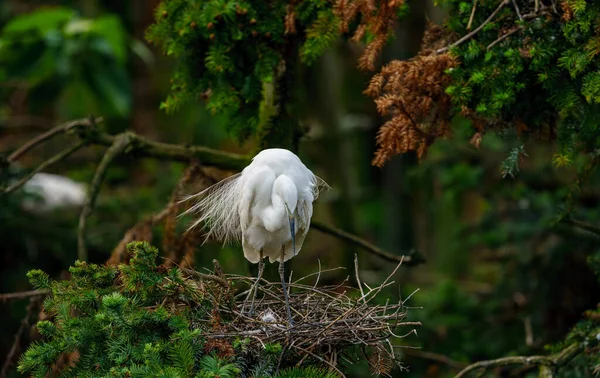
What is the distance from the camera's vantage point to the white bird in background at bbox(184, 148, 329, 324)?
353cm

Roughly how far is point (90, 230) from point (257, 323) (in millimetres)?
3438

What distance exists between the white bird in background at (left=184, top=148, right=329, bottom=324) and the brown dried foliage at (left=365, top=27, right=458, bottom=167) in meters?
0.36

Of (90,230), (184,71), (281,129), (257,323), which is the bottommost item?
(90,230)

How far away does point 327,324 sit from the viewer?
333 centimetres

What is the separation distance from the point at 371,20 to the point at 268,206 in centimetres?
96

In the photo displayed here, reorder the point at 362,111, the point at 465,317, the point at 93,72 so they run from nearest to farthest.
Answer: the point at 93,72 → the point at 465,317 → the point at 362,111

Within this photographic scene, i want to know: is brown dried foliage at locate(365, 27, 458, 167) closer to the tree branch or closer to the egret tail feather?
the egret tail feather

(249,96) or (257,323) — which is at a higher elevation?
(249,96)

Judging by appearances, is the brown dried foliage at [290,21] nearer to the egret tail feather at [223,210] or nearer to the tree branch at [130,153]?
A: the egret tail feather at [223,210]

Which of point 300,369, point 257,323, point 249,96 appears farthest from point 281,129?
point 300,369

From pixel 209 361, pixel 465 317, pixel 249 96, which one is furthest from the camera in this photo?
pixel 465 317

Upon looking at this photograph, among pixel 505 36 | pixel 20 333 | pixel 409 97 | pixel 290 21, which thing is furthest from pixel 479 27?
pixel 20 333

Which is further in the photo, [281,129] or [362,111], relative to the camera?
[362,111]

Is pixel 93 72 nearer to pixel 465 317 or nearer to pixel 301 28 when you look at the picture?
pixel 301 28
